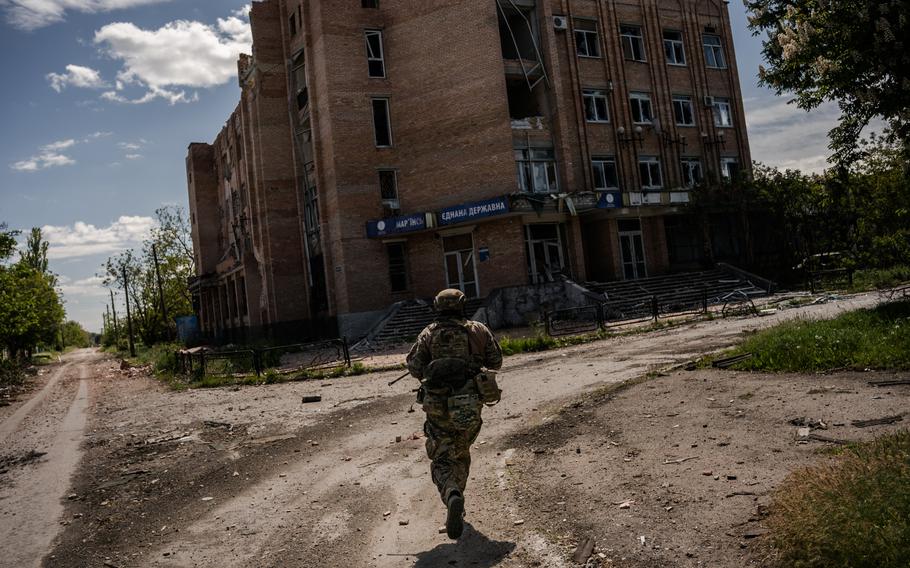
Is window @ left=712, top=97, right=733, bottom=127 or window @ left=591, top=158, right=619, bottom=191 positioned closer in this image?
window @ left=591, top=158, right=619, bottom=191

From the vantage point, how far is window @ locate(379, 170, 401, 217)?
3067 centimetres

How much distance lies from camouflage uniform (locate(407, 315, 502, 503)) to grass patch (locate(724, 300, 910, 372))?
5610 mm

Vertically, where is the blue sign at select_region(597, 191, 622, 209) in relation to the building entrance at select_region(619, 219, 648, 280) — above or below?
above

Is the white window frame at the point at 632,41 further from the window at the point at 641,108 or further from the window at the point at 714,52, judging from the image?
the window at the point at 714,52

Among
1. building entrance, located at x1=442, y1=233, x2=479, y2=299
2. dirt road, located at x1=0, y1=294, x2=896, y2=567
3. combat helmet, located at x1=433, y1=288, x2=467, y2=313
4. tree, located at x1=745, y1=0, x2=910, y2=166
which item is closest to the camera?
dirt road, located at x1=0, y1=294, x2=896, y2=567

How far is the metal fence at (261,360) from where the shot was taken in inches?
725

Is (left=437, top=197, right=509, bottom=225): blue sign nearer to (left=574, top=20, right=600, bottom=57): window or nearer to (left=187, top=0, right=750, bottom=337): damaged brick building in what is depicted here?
(left=187, top=0, right=750, bottom=337): damaged brick building

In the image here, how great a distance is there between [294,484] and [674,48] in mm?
32672

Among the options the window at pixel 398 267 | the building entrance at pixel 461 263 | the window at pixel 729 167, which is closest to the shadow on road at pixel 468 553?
the building entrance at pixel 461 263

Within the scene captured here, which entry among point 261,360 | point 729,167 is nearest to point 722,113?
point 729,167

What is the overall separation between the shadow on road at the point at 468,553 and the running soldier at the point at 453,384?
365 millimetres

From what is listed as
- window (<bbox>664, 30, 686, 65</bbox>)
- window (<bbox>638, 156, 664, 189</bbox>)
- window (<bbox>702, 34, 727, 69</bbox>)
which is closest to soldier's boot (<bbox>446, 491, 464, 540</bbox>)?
window (<bbox>638, 156, 664, 189</bbox>)

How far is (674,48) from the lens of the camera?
33.1 meters

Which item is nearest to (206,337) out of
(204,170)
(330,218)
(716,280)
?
(204,170)
